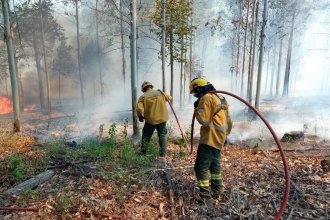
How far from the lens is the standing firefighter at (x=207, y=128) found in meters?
4.93

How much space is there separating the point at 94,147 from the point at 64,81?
42.1 meters

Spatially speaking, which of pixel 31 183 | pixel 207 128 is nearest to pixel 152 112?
pixel 207 128

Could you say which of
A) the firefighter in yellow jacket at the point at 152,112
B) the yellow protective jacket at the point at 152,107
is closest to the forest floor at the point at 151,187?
the firefighter in yellow jacket at the point at 152,112

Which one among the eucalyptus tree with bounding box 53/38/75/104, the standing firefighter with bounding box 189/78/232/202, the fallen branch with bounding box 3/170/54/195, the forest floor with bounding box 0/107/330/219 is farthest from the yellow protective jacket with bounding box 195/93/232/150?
the eucalyptus tree with bounding box 53/38/75/104

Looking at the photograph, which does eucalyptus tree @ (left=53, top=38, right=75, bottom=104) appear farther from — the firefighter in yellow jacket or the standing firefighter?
the standing firefighter

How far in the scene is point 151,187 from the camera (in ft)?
18.0

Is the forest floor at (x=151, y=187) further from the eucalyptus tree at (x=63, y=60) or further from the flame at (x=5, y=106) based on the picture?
the eucalyptus tree at (x=63, y=60)

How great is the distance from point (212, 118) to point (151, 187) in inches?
70.5

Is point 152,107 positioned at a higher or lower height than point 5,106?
higher

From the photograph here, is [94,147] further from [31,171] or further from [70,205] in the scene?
[70,205]

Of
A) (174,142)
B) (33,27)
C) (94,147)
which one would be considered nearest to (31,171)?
(94,147)

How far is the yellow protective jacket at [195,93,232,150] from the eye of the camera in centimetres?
491

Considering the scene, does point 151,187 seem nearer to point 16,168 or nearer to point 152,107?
point 152,107

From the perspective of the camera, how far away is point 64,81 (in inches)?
1847
